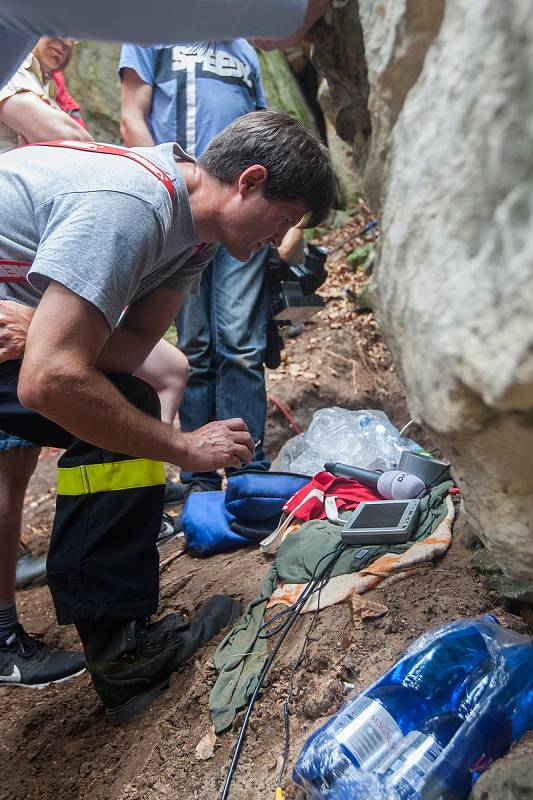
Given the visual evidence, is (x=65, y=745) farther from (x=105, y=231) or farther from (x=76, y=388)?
(x=105, y=231)

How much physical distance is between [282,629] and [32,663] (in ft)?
3.04

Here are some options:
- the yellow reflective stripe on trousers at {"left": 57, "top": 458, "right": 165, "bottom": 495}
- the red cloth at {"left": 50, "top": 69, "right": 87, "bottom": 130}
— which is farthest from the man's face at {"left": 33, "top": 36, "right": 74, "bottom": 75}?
the yellow reflective stripe on trousers at {"left": 57, "top": 458, "right": 165, "bottom": 495}

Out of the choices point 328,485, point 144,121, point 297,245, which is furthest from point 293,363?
point 328,485

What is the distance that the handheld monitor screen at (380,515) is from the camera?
2105 mm

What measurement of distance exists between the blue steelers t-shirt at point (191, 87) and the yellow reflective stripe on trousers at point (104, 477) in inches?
74.8

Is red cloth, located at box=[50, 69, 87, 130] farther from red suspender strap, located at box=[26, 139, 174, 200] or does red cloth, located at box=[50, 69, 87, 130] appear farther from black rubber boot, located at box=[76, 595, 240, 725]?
black rubber boot, located at box=[76, 595, 240, 725]

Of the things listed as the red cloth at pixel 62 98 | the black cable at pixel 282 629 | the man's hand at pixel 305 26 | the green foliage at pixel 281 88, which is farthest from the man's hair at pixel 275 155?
the green foliage at pixel 281 88

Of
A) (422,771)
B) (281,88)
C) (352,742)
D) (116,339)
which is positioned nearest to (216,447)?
(116,339)

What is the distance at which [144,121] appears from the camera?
326 centimetres

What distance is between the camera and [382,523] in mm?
2107

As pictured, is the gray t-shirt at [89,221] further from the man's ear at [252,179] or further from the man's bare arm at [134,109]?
the man's bare arm at [134,109]

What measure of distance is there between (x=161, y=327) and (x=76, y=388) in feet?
2.37

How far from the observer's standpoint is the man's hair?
1.95m

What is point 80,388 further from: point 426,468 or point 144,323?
point 426,468
